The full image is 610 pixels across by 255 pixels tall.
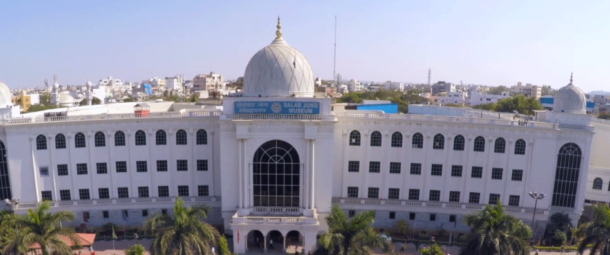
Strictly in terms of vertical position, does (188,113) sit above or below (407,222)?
above

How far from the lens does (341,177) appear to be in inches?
1538

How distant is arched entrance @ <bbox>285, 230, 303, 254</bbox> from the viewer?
34312mm

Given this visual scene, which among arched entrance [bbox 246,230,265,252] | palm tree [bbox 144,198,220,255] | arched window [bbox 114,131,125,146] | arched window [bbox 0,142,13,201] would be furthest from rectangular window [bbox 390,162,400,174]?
arched window [bbox 0,142,13,201]

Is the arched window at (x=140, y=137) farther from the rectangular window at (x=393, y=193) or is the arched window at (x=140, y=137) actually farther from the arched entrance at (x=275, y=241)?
the rectangular window at (x=393, y=193)

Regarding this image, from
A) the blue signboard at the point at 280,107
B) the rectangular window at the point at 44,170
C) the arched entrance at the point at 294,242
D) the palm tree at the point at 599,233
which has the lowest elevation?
the arched entrance at the point at 294,242

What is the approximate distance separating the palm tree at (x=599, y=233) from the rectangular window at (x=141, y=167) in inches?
1365

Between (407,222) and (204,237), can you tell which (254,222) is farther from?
(407,222)

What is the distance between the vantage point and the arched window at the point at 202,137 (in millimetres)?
38312

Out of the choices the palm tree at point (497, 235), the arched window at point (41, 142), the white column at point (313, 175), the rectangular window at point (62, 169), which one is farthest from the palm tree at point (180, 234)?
the palm tree at point (497, 235)

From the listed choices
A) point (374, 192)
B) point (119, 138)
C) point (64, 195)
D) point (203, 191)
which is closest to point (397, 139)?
point (374, 192)

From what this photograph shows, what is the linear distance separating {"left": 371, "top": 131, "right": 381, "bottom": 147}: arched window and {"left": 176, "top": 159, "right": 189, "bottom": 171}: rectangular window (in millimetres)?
16895

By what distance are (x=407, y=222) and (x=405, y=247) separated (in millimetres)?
4136

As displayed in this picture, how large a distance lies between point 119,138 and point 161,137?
3620 mm

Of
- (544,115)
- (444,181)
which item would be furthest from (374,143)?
(544,115)
